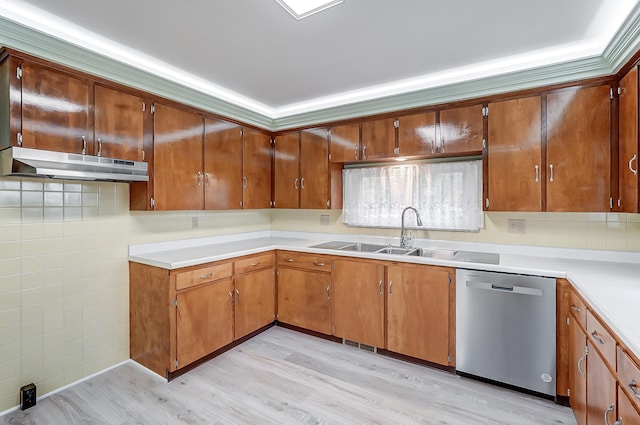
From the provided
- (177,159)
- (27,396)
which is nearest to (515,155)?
(177,159)

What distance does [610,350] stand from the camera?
1.40 metres

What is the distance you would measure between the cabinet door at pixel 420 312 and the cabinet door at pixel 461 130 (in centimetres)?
109

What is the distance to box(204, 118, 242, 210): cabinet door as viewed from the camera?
320 cm

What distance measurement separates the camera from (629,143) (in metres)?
2.06

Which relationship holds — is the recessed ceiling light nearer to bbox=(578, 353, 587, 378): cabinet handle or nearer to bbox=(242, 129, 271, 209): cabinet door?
bbox=(242, 129, 271, 209): cabinet door

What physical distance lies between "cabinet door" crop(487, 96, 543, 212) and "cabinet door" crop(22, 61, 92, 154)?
3135mm

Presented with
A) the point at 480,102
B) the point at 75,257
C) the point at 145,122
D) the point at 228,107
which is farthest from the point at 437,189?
the point at 75,257

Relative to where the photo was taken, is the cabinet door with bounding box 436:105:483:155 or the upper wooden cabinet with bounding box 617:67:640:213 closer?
the upper wooden cabinet with bounding box 617:67:640:213

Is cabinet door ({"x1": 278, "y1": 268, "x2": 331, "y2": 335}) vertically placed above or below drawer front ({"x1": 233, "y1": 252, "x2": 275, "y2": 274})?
below

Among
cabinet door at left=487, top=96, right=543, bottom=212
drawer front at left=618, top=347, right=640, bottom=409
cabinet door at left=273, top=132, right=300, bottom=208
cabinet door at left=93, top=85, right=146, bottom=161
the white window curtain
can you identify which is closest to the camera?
drawer front at left=618, top=347, right=640, bottom=409

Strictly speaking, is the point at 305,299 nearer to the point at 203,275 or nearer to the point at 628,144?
the point at 203,275

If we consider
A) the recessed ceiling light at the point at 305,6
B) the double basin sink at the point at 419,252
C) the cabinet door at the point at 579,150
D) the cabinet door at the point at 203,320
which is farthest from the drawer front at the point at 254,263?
the cabinet door at the point at 579,150

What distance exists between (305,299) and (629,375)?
2563mm

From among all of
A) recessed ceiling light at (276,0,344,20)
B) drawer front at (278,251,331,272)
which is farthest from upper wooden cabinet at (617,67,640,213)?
drawer front at (278,251,331,272)
